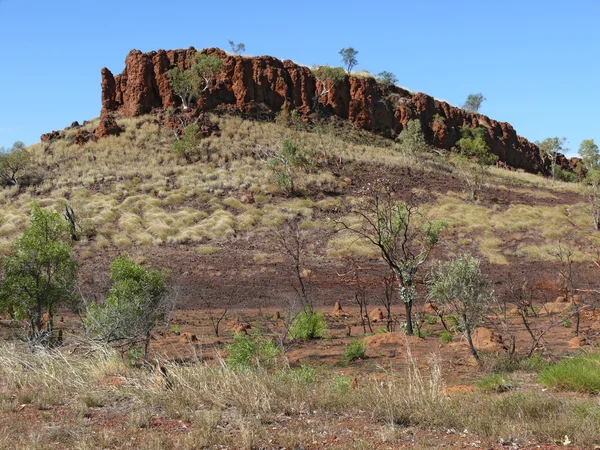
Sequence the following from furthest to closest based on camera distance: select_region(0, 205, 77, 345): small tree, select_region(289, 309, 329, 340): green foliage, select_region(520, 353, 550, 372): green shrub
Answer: select_region(289, 309, 329, 340): green foliage
select_region(0, 205, 77, 345): small tree
select_region(520, 353, 550, 372): green shrub

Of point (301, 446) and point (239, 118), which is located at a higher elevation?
point (239, 118)

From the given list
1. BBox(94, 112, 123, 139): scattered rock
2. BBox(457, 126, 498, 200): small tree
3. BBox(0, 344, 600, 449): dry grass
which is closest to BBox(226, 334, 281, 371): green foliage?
BBox(0, 344, 600, 449): dry grass

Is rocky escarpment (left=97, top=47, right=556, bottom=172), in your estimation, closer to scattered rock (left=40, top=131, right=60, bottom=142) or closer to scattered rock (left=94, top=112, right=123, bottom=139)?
scattered rock (left=94, top=112, right=123, bottom=139)

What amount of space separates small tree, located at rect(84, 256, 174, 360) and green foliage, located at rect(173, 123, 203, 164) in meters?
32.5

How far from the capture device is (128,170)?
1694 inches

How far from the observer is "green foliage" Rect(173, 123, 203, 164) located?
148ft

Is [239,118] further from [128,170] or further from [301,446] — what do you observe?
[301,446]

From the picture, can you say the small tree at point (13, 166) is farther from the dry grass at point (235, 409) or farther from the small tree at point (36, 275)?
the dry grass at point (235, 409)

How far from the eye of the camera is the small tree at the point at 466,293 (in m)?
9.63

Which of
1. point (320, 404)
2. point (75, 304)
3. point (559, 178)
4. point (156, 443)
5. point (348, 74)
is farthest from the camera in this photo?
point (559, 178)

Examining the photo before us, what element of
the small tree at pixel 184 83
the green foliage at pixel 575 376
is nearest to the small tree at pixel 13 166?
the small tree at pixel 184 83

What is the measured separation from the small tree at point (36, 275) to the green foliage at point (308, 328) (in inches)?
230

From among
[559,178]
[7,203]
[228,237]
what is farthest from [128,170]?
[559,178]

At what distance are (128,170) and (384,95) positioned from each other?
38930mm
